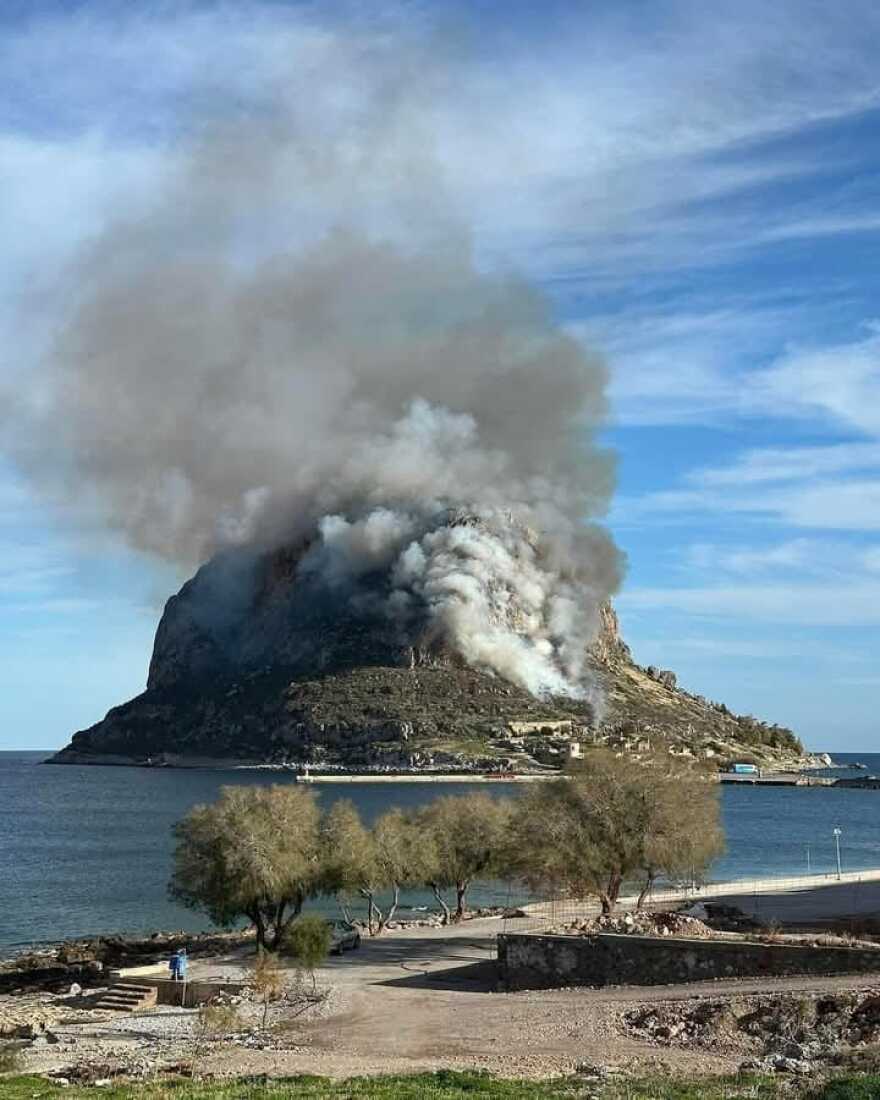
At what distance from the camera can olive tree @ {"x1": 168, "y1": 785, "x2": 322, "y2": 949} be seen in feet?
145

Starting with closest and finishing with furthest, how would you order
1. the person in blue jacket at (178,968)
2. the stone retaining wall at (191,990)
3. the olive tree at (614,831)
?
the stone retaining wall at (191,990), the person in blue jacket at (178,968), the olive tree at (614,831)

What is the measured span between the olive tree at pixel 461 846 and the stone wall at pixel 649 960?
20163 millimetres

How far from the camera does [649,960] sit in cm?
3284

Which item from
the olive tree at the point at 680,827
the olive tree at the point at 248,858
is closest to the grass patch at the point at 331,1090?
the olive tree at the point at 248,858

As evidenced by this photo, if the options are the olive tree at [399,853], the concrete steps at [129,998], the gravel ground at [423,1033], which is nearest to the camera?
the gravel ground at [423,1033]

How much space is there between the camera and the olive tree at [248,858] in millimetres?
44062

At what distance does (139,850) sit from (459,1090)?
86.9 metres

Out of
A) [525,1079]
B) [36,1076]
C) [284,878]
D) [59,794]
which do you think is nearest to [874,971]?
[525,1079]

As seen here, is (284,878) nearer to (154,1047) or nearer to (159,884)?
(154,1047)

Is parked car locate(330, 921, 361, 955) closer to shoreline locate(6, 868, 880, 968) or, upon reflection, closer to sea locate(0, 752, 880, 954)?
shoreline locate(6, 868, 880, 968)

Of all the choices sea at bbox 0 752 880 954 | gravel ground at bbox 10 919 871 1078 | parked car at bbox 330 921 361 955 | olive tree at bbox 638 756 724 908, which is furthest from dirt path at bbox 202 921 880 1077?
sea at bbox 0 752 880 954

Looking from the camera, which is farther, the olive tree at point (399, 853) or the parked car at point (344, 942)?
the olive tree at point (399, 853)

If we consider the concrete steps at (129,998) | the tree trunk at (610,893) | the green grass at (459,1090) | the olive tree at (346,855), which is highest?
the olive tree at (346,855)

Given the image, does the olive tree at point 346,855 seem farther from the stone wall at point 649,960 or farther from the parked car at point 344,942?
the stone wall at point 649,960
